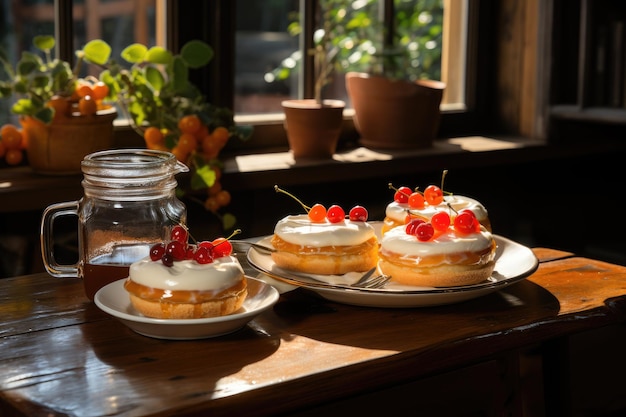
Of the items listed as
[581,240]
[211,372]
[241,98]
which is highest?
[241,98]

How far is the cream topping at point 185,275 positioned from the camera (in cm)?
Answer: 115

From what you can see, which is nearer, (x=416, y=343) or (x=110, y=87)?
(x=416, y=343)

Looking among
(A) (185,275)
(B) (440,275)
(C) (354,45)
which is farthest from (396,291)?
(C) (354,45)

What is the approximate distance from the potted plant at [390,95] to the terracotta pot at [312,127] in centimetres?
18

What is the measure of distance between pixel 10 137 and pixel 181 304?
1.07m

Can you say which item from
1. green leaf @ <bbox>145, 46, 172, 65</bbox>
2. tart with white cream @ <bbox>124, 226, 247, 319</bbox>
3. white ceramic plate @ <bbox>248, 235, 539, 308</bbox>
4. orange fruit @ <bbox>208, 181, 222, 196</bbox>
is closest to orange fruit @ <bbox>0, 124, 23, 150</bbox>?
green leaf @ <bbox>145, 46, 172, 65</bbox>

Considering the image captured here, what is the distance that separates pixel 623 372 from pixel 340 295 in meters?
1.72

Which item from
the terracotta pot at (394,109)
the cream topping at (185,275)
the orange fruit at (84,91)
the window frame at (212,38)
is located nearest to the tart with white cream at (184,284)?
the cream topping at (185,275)

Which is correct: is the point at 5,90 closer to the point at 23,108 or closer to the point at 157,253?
the point at 23,108

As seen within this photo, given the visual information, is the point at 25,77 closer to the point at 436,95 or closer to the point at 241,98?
the point at 241,98

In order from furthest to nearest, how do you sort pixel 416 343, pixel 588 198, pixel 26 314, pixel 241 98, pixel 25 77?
pixel 588 198, pixel 241 98, pixel 25 77, pixel 26 314, pixel 416 343

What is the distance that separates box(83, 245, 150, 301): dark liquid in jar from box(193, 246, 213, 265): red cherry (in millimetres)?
171

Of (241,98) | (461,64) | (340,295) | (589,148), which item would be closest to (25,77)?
(241,98)

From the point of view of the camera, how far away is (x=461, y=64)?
2889mm
